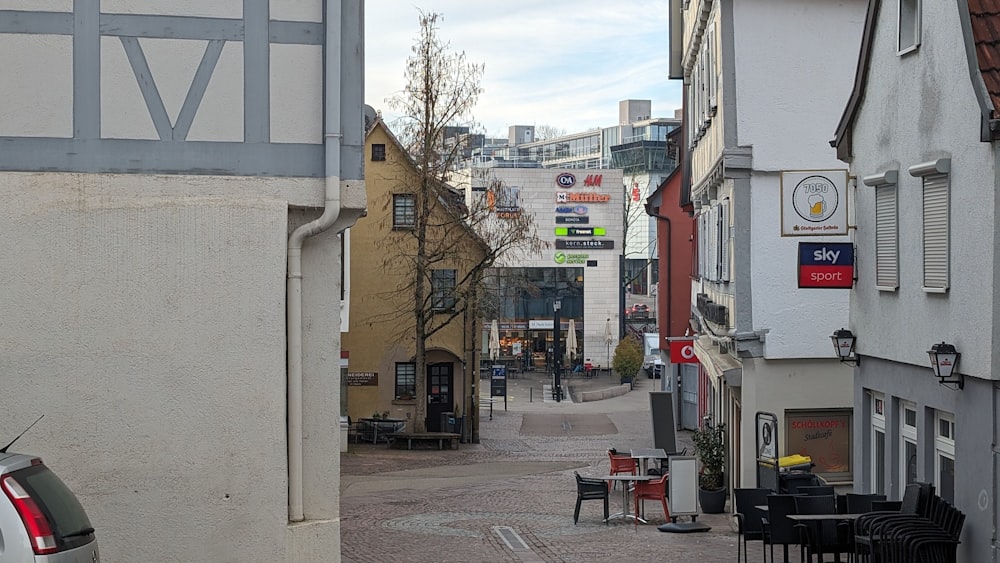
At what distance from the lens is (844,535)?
13.6m

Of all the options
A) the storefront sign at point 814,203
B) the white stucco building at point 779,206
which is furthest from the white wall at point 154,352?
the white stucco building at point 779,206

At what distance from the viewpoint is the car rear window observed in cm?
718

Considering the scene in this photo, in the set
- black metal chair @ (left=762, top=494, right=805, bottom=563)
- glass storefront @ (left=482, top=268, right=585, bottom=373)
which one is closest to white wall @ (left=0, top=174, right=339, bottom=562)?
black metal chair @ (left=762, top=494, right=805, bottom=563)

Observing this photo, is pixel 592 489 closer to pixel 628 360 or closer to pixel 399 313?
pixel 399 313

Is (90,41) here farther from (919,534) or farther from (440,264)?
(440,264)

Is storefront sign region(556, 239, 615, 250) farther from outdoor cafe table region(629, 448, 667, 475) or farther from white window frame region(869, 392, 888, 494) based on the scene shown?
white window frame region(869, 392, 888, 494)

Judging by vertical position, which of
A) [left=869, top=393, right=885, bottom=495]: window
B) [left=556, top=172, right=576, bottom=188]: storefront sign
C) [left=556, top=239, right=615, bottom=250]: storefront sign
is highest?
[left=556, top=172, right=576, bottom=188]: storefront sign

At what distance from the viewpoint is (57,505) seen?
7.40 meters

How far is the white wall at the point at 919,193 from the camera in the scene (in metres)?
12.2

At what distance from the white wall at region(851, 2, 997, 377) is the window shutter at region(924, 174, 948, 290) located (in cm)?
19

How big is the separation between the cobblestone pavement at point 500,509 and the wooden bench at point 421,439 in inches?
13.6

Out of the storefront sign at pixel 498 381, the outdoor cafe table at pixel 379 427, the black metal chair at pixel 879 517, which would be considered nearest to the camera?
the black metal chair at pixel 879 517

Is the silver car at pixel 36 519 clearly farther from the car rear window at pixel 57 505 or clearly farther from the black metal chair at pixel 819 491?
the black metal chair at pixel 819 491

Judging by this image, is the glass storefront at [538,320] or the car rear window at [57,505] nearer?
the car rear window at [57,505]
